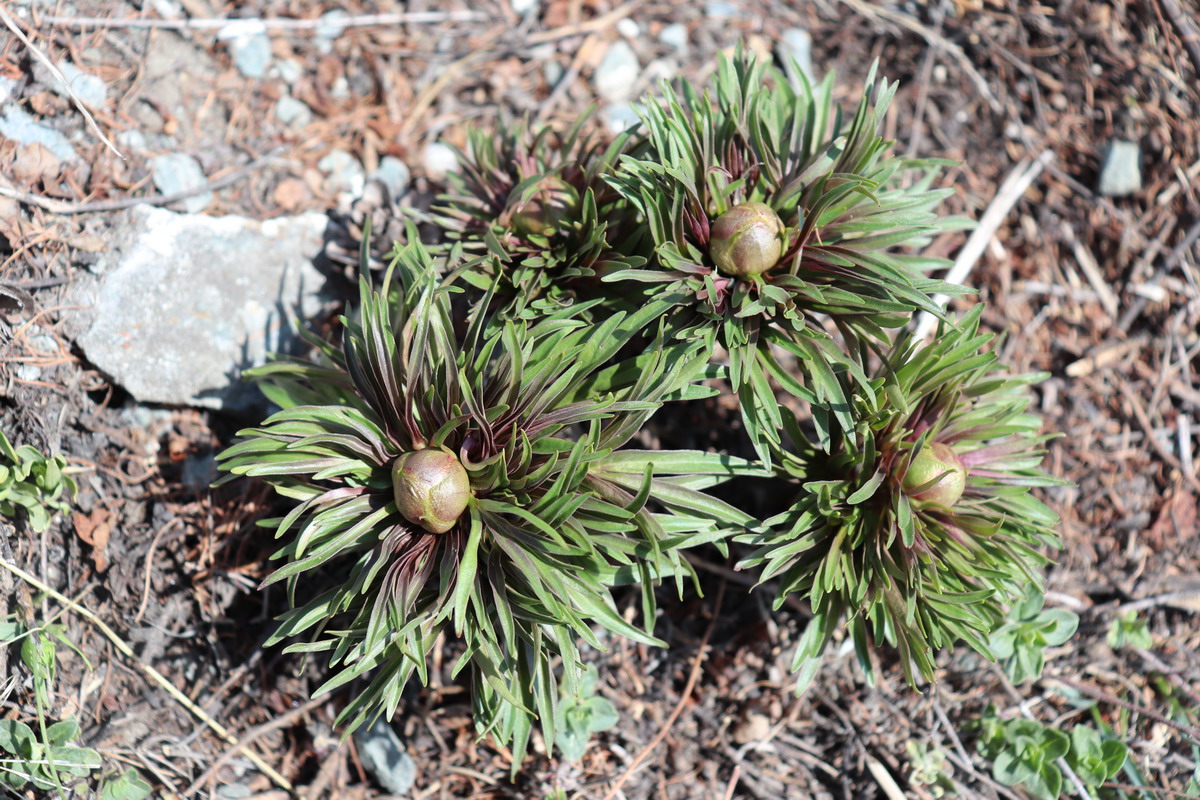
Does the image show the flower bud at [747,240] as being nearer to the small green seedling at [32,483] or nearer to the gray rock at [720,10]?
the gray rock at [720,10]

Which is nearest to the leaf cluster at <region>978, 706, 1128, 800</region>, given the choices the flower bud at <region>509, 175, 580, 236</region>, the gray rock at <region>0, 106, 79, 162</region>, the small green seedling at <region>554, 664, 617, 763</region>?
the small green seedling at <region>554, 664, 617, 763</region>

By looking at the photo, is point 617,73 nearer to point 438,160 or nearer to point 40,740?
point 438,160

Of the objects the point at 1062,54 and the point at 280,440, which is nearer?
the point at 280,440

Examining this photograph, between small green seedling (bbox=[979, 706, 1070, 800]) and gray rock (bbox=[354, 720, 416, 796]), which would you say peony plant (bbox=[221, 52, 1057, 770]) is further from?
small green seedling (bbox=[979, 706, 1070, 800])

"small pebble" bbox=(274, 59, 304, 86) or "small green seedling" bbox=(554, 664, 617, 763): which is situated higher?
"small pebble" bbox=(274, 59, 304, 86)

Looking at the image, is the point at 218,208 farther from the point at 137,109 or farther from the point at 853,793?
the point at 853,793

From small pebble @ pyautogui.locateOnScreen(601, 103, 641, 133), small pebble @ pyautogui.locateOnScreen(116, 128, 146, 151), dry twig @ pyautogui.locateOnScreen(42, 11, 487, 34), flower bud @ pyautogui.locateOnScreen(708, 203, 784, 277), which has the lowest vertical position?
small pebble @ pyautogui.locateOnScreen(601, 103, 641, 133)

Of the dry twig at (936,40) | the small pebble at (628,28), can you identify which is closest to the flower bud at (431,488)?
the small pebble at (628,28)

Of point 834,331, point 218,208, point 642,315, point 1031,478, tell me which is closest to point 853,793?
point 1031,478
